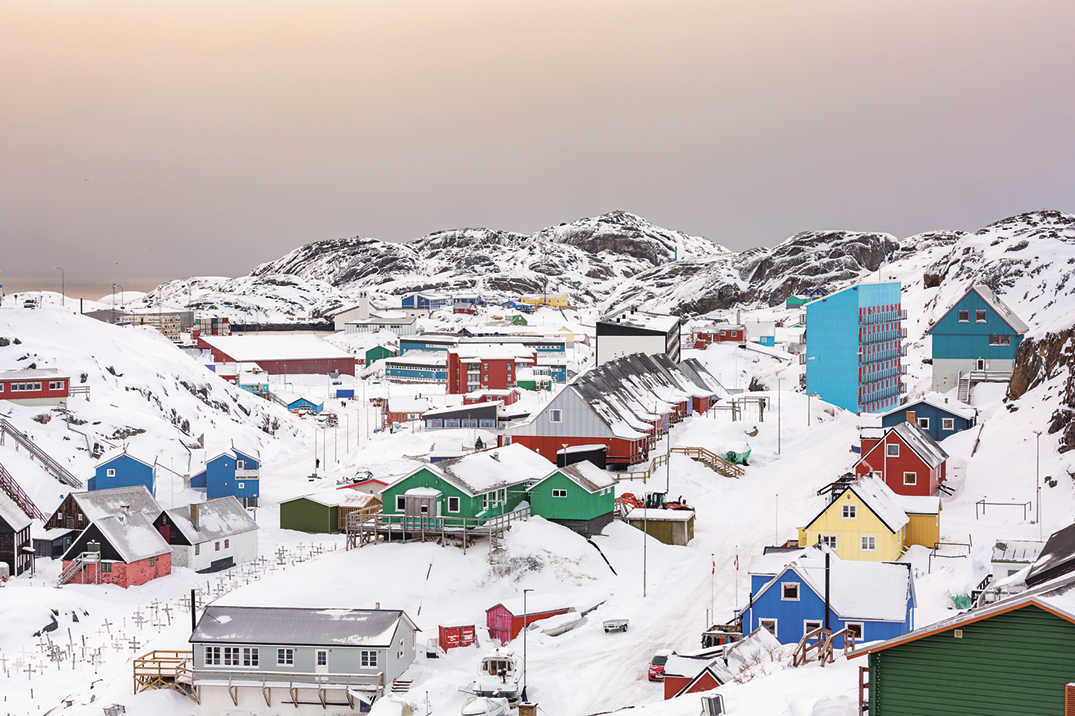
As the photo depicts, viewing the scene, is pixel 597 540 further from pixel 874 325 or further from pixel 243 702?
pixel 874 325

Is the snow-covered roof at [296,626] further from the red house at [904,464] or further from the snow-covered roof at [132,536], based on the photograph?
the red house at [904,464]

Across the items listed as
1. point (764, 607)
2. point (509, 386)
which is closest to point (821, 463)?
point (764, 607)

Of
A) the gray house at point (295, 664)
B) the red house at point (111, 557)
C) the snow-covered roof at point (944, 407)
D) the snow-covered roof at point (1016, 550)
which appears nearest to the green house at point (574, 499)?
the gray house at point (295, 664)

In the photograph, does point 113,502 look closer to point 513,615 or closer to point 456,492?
point 456,492

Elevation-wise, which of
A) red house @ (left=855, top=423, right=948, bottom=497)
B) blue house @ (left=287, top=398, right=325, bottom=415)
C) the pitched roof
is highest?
the pitched roof

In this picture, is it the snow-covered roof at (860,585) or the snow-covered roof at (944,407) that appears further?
the snow-covered roof at (944,407)

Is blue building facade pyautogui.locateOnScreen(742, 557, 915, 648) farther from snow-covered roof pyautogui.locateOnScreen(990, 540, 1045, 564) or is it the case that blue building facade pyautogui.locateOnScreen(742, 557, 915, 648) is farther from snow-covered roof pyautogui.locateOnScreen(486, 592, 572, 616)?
snow-covered roof pyautogui.locateOnScreen(486, 592, 572, 616)

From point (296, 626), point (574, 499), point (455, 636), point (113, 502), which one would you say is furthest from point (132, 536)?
point (574, 499)

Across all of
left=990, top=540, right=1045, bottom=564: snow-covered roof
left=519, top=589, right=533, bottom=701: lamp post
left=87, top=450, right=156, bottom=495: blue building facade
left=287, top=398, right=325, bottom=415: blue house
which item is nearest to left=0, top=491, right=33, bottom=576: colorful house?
left=87, top=450, right=156, bottom=495: blue building facade
